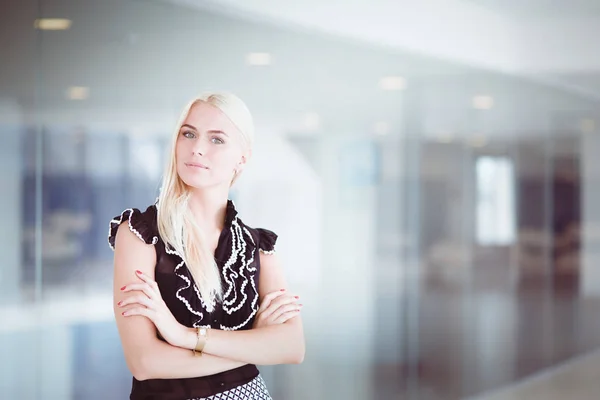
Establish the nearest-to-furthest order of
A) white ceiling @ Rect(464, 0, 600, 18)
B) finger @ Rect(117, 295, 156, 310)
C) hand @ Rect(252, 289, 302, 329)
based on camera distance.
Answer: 1. finger @ Rect(117, 295, 156, 310)
2. hand @ Rect(252, 289, 302, 329)
3. white ceiling @ Rect(464, 0, 600, 18)

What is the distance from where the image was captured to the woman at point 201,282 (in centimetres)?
210

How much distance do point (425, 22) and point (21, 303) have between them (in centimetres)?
342

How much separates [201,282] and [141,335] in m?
0.21

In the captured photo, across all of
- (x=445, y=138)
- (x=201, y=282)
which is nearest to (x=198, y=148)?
(x=201, y=282)

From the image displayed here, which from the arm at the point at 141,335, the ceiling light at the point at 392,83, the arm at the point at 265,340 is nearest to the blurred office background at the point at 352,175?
the ceiling light at the point at 392,83

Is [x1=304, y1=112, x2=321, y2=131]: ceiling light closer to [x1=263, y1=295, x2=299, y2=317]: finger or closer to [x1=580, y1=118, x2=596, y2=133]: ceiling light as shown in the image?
[x1=580, y1=118, x2=596, y2=133]: ceiling light

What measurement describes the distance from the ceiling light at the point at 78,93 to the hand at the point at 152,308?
302cm

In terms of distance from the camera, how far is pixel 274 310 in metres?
2.31

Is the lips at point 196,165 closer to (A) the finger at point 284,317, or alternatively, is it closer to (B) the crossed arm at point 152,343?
(B) the crossed arm at point 152,343

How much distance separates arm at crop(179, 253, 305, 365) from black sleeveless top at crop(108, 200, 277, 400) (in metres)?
0.04

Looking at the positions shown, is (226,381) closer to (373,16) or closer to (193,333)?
(193,333)

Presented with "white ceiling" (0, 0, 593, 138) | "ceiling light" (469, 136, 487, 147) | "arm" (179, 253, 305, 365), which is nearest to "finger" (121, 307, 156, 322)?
"arm" (179, 253, 305, 365)

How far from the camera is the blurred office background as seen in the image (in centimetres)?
478

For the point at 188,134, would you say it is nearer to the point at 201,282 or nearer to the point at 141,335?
the point at 201,282
